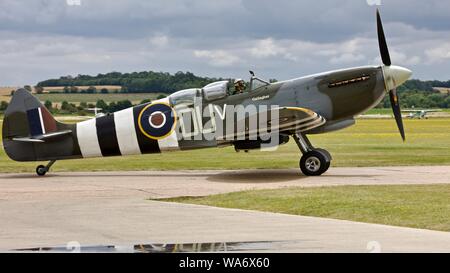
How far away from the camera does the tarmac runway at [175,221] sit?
30.7 ft

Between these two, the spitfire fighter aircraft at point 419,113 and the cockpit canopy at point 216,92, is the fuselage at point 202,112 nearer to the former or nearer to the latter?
the cockpit canopy at point 216,92

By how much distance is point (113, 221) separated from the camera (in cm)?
1163

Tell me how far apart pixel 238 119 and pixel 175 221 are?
27.9 ft

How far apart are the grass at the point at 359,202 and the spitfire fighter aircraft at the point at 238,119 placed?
389 cm

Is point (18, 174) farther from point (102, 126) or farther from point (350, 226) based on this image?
point (350, 226)

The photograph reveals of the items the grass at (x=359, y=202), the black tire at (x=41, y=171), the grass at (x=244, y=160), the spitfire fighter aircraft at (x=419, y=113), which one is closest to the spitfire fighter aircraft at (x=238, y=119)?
the black tire at (x=41, y=171)

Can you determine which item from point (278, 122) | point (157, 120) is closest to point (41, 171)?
point (157, 120)

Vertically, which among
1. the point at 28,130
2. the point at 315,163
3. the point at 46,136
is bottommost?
the point at 315,163

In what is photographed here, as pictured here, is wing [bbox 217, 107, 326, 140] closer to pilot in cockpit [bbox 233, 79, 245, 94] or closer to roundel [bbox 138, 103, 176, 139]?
pilot in cockpit [bbox 233, 79, 245, 94]

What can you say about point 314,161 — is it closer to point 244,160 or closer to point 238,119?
point 238,119

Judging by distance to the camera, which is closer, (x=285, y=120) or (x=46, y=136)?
(x=285, y=120)

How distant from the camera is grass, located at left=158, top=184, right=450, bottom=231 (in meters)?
11.6

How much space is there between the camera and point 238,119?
1973cm

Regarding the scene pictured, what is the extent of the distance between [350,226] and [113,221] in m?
3.51
